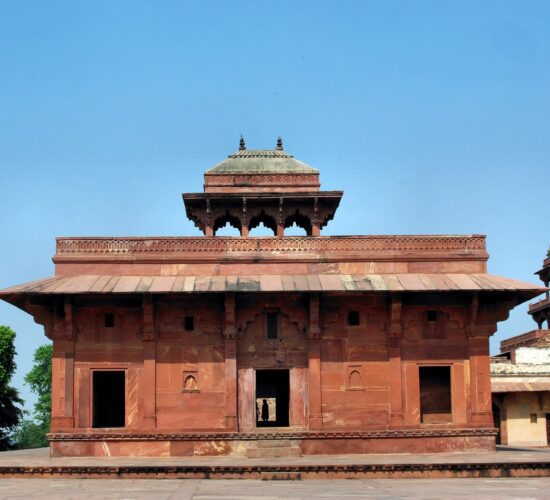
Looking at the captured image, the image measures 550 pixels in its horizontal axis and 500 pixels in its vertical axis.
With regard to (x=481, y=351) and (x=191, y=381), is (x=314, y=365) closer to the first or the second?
(x=191, y=381)

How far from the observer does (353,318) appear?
24000 mm

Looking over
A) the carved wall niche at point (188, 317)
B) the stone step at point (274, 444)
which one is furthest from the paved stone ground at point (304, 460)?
the carved wall niche at point (188, 317)

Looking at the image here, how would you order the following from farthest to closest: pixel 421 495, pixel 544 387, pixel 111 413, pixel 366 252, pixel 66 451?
1. pixel 544 387
2. pixel 111 413
3. pixel 366 252
4. pixel 66 451
5. pixel 421 495

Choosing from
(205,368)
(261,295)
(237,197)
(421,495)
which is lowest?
(421,495)

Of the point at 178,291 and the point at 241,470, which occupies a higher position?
the point at 178,291

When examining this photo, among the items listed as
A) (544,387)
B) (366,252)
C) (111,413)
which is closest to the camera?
(366,252)

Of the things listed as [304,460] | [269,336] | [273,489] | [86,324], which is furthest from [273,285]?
[273,489]

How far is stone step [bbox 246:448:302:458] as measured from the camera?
2198cm

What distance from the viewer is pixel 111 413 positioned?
90.1 feet

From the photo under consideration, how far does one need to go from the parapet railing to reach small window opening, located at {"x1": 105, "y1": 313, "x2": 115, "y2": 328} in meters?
1.72

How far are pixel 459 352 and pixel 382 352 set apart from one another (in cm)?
210

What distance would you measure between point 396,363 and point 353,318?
65.1 inches

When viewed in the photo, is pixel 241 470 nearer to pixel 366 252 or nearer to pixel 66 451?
pixel 66 451

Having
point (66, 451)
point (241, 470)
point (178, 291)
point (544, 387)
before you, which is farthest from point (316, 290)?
point (544, 387)
